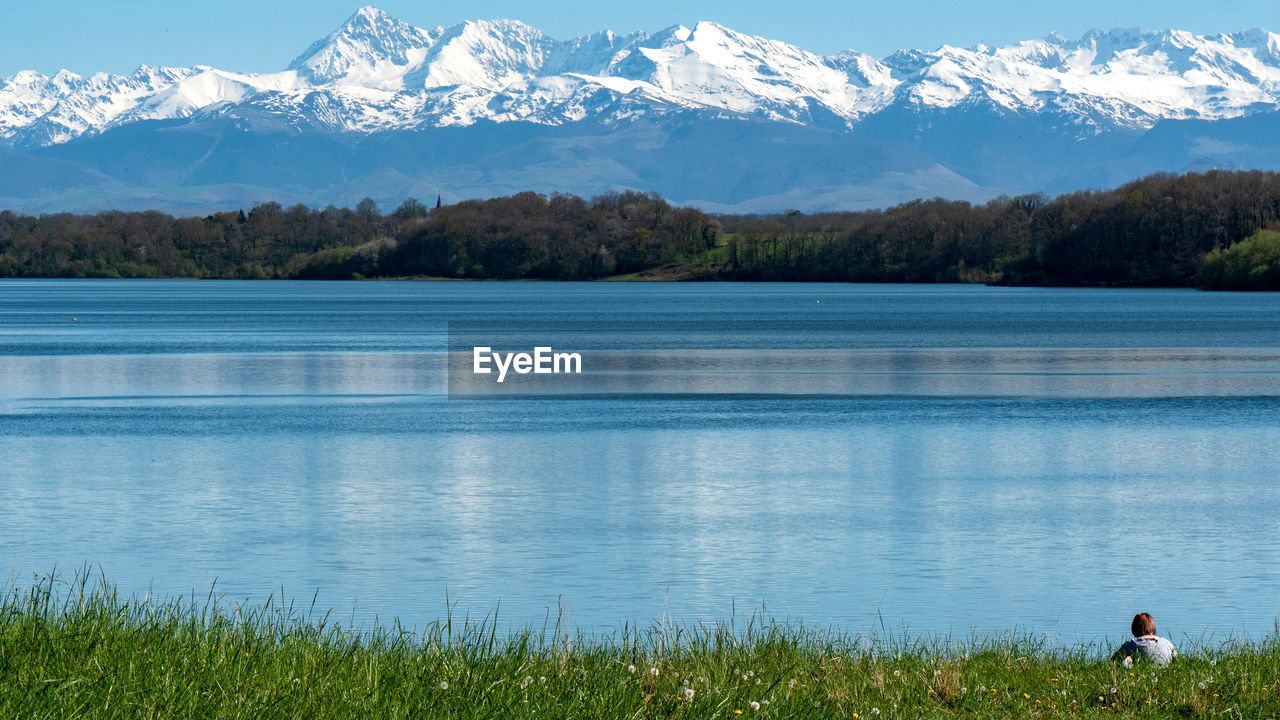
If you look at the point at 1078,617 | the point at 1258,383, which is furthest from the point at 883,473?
the point at 1258,383

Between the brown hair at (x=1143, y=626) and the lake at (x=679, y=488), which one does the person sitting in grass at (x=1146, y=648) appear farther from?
the lake at (x=679, y=488)

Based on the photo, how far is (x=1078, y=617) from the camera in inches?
802

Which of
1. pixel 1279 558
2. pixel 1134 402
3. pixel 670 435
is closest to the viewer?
pixel 1279 558

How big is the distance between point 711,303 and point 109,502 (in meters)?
151

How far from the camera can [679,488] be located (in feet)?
109

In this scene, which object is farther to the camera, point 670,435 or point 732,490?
point 670,435

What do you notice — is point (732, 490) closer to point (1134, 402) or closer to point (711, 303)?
point (1134, 402)

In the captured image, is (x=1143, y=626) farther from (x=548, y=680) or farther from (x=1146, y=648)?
(x=548, y=680)
